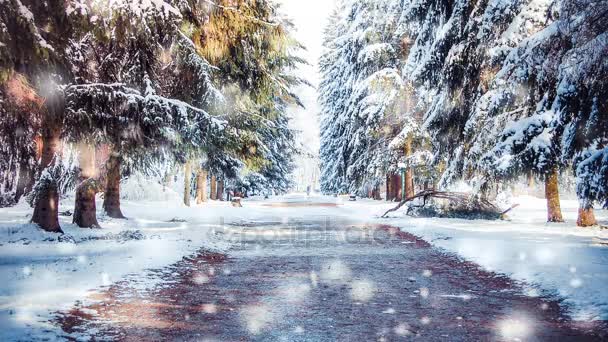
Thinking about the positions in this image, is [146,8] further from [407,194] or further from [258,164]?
[407,194]

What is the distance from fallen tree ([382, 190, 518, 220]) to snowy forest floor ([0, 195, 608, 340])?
21.2 feet

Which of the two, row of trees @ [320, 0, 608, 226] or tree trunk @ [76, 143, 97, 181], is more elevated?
row of trees @ [320, 0, 608, 226]

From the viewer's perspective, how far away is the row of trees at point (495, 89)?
852 cm

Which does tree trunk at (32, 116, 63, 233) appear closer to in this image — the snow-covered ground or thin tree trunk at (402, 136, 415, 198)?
the snow-covered ground

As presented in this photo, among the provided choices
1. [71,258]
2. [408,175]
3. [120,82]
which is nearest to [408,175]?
[408,175]

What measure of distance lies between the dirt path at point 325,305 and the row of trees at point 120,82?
3.46m

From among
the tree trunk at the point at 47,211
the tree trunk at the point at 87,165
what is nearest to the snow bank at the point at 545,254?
the tree trunk at the point at 87,165

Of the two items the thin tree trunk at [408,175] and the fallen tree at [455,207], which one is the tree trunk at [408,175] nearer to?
the thin tree trunk at [408,175]

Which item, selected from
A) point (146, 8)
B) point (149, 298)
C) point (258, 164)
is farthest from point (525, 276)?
point (258, 164)

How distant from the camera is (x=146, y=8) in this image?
835 cm

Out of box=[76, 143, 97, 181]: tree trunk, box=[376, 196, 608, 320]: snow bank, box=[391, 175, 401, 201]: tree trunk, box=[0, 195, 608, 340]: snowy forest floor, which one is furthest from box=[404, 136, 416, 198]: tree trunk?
box=[76, 143, 97, 181]: tree trunk

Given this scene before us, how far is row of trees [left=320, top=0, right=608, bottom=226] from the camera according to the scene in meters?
8.52

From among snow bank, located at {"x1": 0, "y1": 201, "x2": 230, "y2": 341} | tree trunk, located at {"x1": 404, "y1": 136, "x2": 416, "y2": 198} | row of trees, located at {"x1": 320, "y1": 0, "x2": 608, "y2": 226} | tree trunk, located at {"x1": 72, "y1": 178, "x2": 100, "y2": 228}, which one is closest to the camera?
snow bank, located at {"x1": 0, "y1": 201, "x2": 230, "y2": 341}

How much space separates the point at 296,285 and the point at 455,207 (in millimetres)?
15055
